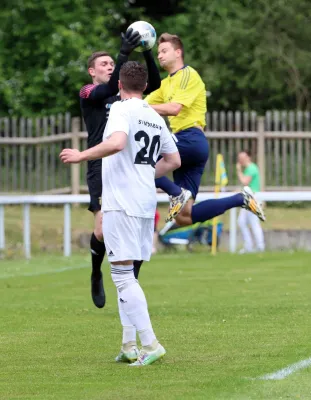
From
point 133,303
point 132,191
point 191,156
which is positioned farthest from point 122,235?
point 191,156

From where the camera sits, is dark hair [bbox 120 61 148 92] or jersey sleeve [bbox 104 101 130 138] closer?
jersey sleeve [bbox 104 101 130 138]

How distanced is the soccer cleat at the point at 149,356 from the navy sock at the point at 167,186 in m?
3.12

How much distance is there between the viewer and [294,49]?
35531 mm

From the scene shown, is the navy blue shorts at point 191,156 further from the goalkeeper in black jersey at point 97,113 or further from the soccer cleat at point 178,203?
the goalkeeper in black jersey at point 97,113

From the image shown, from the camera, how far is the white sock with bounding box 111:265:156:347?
8.45m

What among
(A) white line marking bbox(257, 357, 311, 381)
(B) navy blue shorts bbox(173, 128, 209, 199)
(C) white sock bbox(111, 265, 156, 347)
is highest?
(B) navy blue shorts bbox(173, 128, 209, 199)

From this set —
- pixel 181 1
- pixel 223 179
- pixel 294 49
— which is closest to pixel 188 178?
pixel 223 179

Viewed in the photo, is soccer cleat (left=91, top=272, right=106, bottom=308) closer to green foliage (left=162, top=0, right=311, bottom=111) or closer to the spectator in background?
the spectator in background

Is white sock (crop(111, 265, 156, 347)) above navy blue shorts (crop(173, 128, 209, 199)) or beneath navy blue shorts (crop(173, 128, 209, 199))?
beneath

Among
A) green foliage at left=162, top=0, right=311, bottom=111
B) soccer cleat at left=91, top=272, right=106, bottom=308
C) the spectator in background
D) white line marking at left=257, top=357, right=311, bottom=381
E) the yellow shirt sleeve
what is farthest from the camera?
green foliage at left=162, top=0, right=311, bottom=111

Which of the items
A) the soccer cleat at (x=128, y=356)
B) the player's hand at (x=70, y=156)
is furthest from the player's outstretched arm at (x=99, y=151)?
the soccer cleat at (x=128, y=356)

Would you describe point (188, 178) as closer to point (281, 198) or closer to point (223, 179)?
point (281, 198)

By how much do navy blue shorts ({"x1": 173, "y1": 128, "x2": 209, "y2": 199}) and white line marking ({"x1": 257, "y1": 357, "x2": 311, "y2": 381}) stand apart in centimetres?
362

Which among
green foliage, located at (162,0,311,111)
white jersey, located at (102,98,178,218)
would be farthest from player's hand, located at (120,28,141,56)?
green foliage, located at (162,0,311,111)
